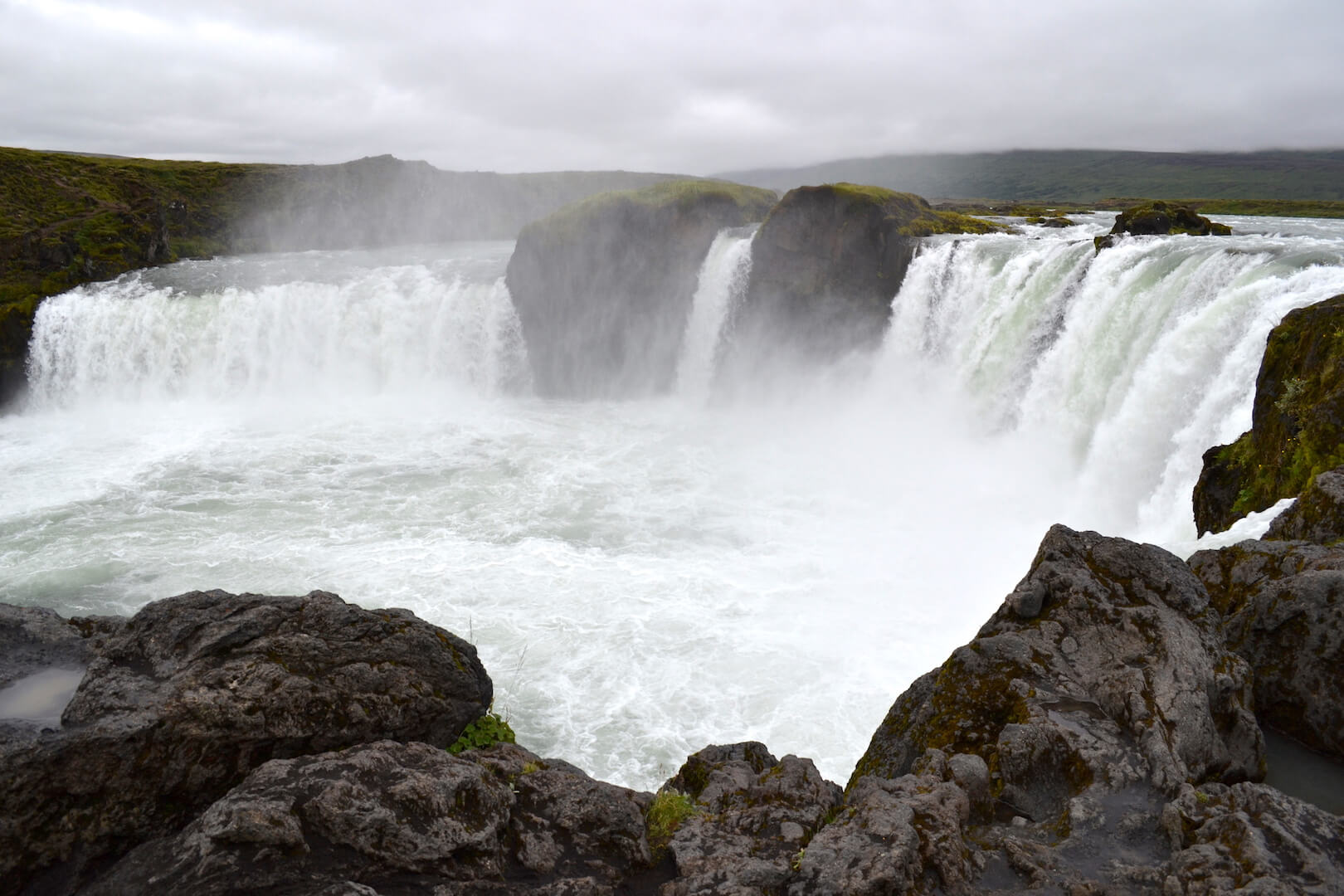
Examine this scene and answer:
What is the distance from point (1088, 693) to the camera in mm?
7289

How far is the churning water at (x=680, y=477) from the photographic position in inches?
568

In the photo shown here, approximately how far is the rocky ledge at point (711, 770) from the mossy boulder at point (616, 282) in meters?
29.7

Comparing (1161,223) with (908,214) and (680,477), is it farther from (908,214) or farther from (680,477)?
(680,477)

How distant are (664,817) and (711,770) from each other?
1.59m

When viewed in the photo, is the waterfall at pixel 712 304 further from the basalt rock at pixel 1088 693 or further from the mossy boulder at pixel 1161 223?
the basalt rock at pixel 1088 693

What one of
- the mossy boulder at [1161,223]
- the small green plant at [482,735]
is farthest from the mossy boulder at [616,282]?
the small green plant at [482,735]

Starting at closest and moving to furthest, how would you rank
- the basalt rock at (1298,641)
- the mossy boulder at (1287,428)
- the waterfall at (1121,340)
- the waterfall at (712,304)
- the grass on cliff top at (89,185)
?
the basalt rock at (1298,641)
the mossy boulder at (1287,428)
the waterfall at (1121,340)
the waterfall at (712,304)
the grass on cliff top at (89,185)

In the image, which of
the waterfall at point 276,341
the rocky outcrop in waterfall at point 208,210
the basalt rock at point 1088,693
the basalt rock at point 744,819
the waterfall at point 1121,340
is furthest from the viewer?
the rocky outcrop in waterfall at point 208,210

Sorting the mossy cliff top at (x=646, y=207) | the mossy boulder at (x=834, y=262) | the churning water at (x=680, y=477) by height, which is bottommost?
the churning water at (x=680, y=477)

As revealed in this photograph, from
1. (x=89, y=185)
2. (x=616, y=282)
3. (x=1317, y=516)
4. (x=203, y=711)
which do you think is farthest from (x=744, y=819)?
(x=89, y=185)

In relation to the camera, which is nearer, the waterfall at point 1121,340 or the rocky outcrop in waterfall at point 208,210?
the waterfall at point 1121,340

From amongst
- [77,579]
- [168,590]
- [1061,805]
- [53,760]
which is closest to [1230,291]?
[1061,805]

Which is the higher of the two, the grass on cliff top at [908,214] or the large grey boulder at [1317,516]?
the grass on cliff top at [908,214]

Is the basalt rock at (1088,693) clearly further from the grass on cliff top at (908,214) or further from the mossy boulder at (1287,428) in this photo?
the grass on cliff top at (908,214)
